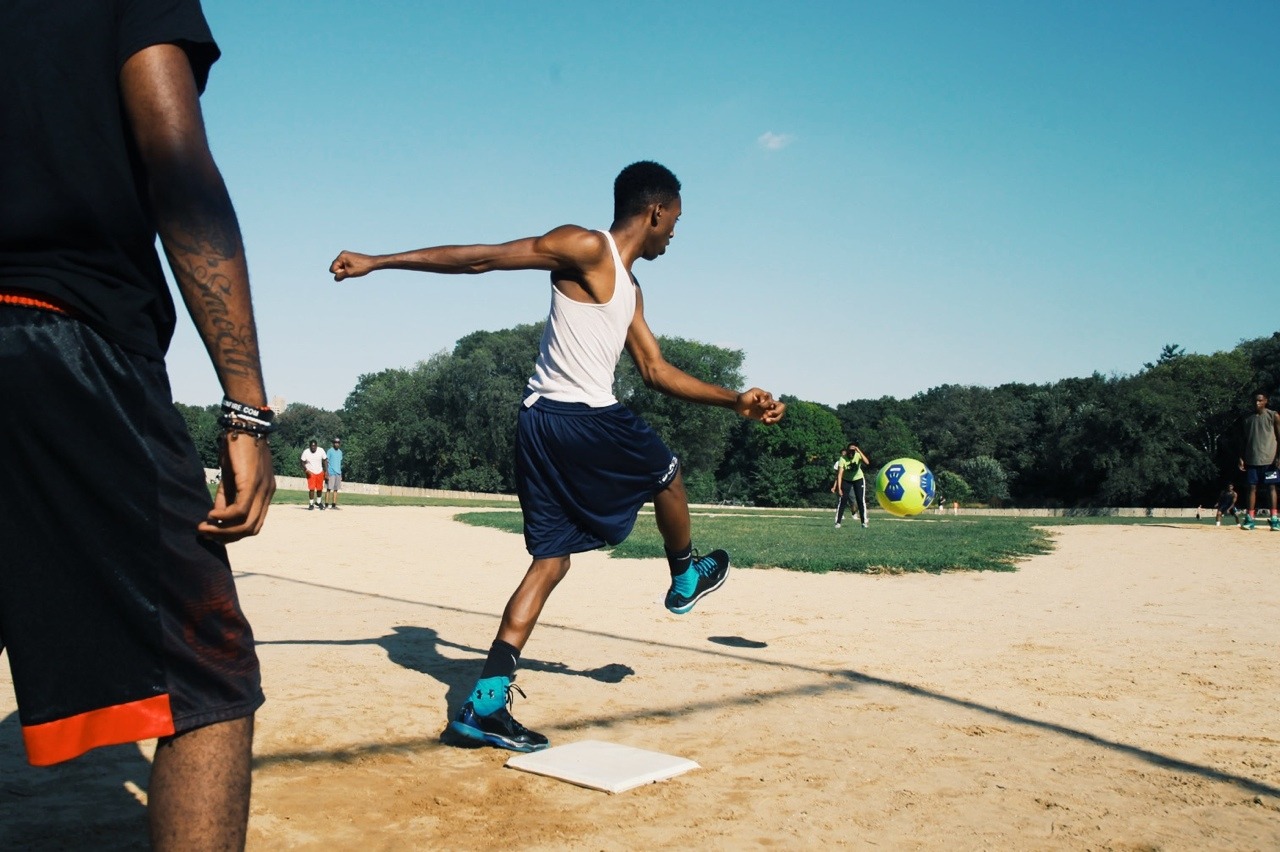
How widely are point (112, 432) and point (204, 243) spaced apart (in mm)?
384

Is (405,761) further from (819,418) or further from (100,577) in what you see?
(819,418)

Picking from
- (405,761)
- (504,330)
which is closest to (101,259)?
(405,761)

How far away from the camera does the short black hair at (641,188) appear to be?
4.59 meters

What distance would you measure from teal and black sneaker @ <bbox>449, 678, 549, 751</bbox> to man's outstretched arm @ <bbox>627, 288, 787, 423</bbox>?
162 centimetres

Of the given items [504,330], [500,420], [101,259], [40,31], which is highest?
[504,330]

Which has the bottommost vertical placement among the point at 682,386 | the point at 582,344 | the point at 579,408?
the point at 579,408

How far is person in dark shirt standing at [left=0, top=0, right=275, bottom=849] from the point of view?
167cm

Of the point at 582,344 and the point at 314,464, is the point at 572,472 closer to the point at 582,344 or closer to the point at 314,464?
the point at 582,344

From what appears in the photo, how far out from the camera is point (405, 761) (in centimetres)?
359

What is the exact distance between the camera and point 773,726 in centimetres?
412

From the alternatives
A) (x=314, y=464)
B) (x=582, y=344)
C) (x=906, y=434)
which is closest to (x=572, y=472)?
(x=582, y=344)

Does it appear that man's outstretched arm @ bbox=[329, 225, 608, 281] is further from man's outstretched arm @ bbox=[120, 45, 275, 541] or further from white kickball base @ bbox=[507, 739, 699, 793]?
white kickball base @ bbox=[507, 739, 699, 793]

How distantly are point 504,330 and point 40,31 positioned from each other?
313ft

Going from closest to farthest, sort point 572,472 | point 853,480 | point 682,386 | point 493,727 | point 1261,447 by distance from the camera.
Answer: point 493,727, point 572,472, point 682,386, point 1261,447, point 853,480
